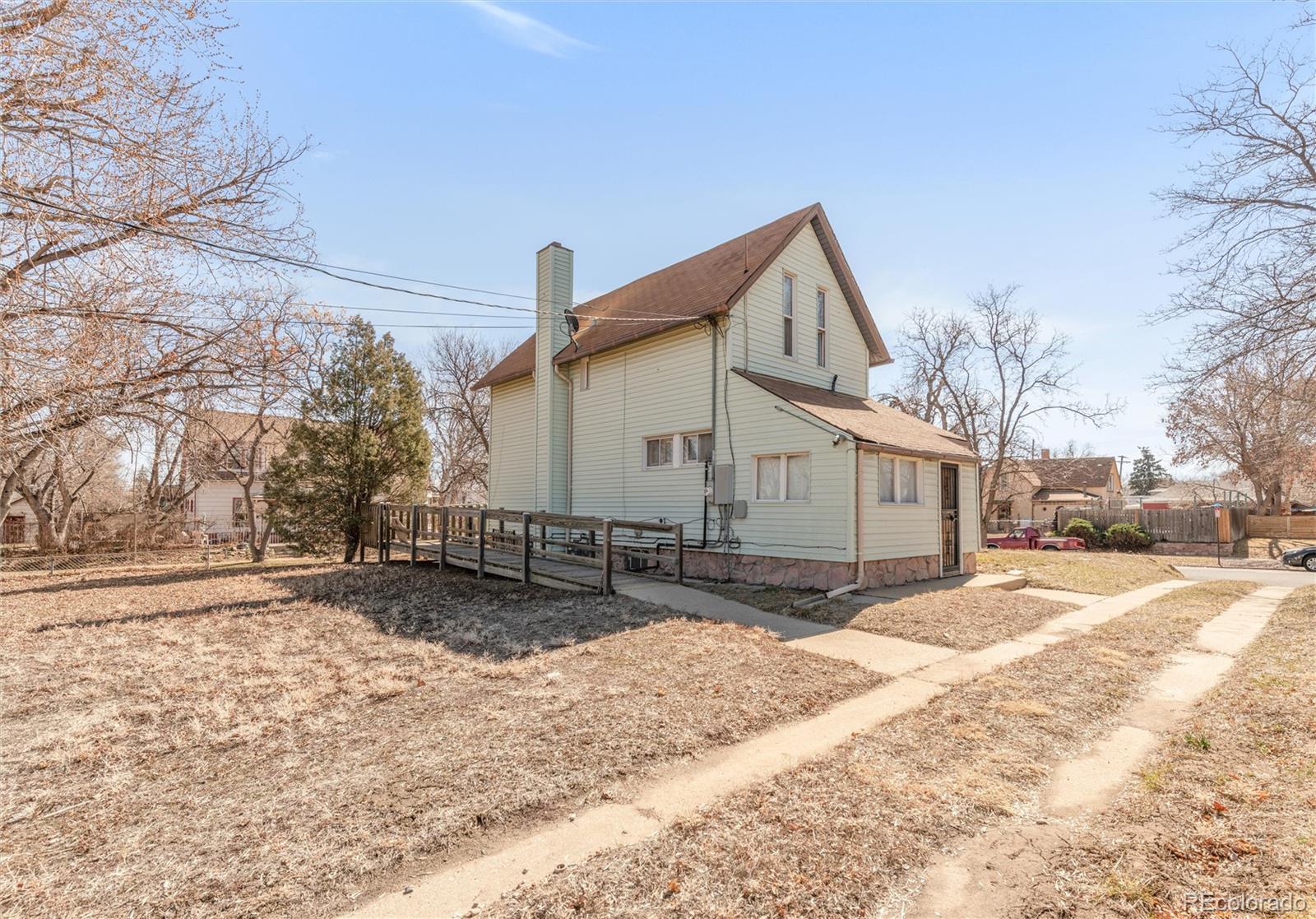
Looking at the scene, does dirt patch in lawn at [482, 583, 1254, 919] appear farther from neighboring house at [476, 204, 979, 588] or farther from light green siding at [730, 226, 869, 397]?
light green siding at [730, 226, 869, 397]

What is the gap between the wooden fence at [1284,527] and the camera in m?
30.0

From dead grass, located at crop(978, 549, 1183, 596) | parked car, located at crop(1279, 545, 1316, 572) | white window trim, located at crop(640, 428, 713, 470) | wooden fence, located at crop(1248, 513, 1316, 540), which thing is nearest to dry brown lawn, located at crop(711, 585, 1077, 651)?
dead grass, located at crop(978, 549, 1183, 596)

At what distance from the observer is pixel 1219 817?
3379 mm

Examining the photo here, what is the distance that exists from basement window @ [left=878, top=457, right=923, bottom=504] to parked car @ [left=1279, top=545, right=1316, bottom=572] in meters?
16.8

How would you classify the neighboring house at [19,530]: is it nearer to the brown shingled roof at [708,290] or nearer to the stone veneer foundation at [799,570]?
the brown shingled roof at [708,290]

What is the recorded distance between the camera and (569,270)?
53.2 feet

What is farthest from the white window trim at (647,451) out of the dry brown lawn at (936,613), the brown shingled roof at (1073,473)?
the brown shingled roof at (1073,473)

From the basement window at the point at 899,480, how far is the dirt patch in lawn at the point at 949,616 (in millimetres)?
2073

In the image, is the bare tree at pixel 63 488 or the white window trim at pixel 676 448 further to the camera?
the white window trim at pixel 676 448

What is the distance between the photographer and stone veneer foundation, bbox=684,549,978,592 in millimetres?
10773

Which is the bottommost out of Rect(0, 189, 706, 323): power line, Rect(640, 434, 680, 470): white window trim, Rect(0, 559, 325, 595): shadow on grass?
Rect(0, 559, 325, 595): shadow on grass

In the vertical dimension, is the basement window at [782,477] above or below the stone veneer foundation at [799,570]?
above

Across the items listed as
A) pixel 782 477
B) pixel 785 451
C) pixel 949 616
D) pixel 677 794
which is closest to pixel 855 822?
pixel 677 794

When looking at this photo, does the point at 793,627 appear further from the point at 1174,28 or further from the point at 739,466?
the point at 1174,28
